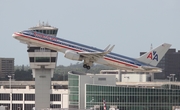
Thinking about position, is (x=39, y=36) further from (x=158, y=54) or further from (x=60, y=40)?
(x=158, y=54)

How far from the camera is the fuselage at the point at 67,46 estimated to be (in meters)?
171

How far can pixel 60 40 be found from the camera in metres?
172

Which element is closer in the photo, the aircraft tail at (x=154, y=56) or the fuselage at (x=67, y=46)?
the fuselage at (x=67, y=46)

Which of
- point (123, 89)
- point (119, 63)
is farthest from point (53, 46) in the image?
point (123, 89)

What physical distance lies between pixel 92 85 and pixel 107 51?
98.5 ft

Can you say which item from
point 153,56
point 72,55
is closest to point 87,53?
point 72,55

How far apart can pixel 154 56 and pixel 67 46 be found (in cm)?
2260

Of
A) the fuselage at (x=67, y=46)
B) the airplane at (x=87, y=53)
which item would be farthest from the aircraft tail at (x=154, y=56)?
the fuselage at (x=67, y=46)

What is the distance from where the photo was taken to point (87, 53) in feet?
563

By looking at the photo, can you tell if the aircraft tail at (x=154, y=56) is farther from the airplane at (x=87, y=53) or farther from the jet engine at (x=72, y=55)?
the jet engine at (x=72, y=55)

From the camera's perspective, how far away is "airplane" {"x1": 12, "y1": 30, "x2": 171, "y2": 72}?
171375 millimetres

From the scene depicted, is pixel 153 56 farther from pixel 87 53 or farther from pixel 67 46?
pixel 67 46

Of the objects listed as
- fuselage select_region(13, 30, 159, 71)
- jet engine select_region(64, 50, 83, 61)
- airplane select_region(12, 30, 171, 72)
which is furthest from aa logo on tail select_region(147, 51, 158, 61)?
jet engine select_region(64, 50, 83, 61)

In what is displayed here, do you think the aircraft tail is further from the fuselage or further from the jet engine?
the jet engine
